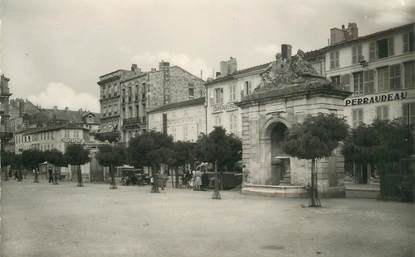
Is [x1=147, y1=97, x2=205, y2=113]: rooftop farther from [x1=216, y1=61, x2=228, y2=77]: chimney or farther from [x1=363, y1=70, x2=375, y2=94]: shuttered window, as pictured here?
[x1=363, y1=70, x2=375, y2=94]: shuttered window

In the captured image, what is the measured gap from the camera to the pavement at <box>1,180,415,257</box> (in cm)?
1024

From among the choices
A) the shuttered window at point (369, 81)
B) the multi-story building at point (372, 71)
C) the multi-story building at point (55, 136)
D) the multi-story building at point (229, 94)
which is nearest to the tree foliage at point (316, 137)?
the multi-story building at point (372, 71)

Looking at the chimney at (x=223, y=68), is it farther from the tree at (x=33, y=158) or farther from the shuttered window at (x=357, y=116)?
the tree at (x=33, y=158)

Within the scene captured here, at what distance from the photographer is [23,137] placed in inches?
3529

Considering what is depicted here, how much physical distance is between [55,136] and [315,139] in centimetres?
6470

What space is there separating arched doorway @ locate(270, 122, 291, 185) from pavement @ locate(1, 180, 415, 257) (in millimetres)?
6116

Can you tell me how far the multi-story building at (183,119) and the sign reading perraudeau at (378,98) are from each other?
16.8 metres

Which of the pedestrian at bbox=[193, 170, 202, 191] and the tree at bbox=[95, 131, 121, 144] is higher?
the tree at bbox=[95, 131, 121, 144]

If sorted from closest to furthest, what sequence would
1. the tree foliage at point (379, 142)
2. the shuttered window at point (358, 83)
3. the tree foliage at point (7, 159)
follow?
the tree foliage at point (379, 142), the shuttered window at point (358, 83), the tree foliage at point (7, 159)

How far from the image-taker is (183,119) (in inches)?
2106

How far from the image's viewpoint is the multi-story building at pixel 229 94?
4483 cm

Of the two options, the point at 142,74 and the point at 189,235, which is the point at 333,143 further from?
the point at 142,74

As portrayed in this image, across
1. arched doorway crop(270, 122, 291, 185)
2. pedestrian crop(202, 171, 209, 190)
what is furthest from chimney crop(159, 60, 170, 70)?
arched doorway crop(270, 122, 291, 185)

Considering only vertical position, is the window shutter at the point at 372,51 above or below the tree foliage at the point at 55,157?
above
